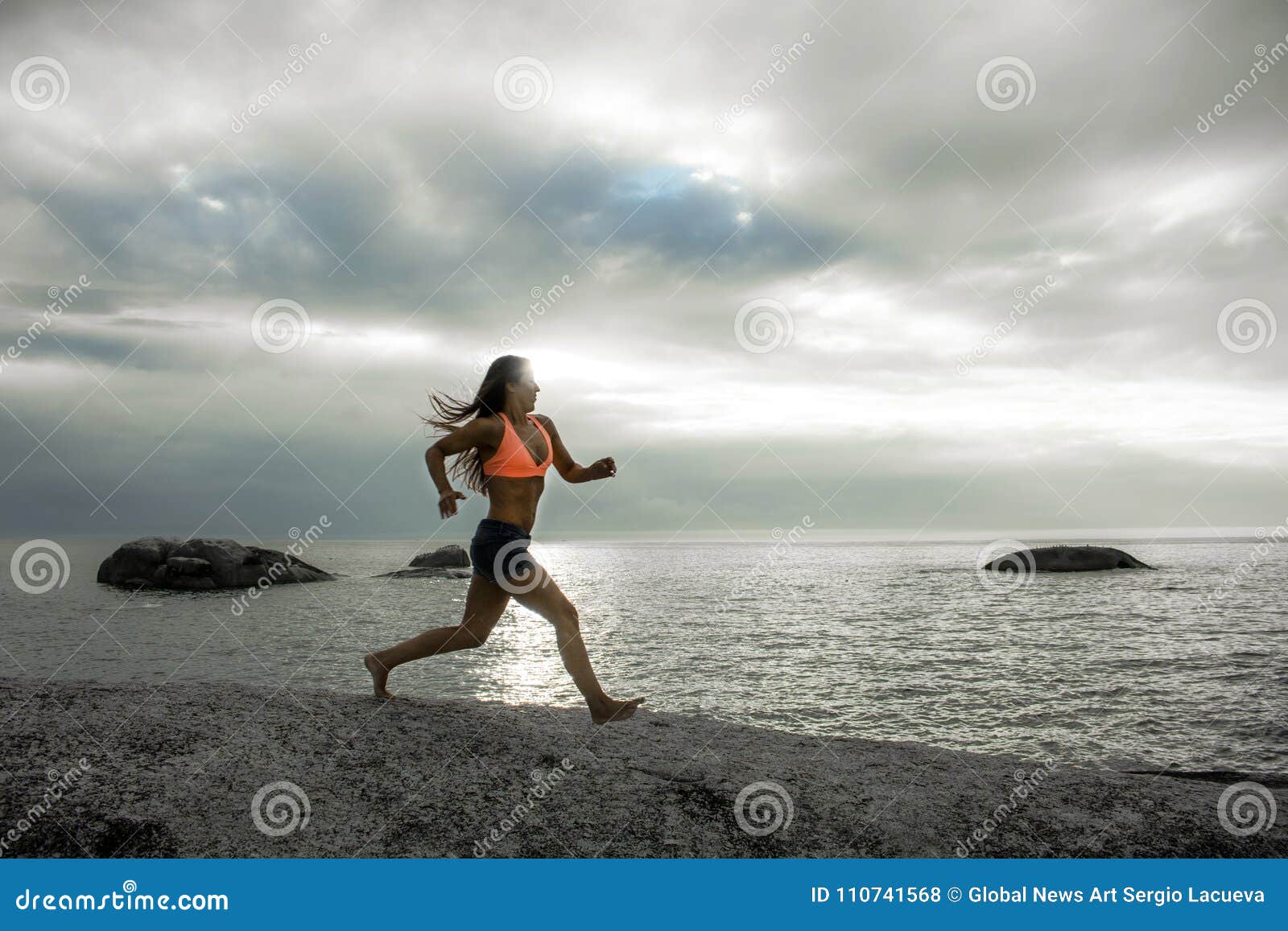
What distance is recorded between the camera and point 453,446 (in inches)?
174

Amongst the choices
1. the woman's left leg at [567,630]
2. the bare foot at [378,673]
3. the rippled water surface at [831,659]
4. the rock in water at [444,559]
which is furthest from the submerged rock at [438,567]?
the woman's left leg at [567,630]

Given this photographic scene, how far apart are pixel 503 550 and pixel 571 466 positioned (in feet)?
2.70

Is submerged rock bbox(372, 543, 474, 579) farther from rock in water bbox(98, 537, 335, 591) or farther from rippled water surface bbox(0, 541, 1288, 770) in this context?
rippled water surface bbox(0, 541, 1288, 770)

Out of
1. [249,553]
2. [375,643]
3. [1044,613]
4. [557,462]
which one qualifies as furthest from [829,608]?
[249,553]

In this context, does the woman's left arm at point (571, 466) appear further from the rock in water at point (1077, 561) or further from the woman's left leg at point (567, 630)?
the rock in water at point (1077, 561)

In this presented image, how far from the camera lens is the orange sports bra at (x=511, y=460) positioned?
4.55m

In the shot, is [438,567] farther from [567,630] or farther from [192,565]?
[567,630]

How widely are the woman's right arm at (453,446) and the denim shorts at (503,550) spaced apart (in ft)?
1.20

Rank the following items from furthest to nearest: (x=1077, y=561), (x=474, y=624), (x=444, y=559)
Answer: (x=1077, y=561)
(x=444, y=559)
(x=474, y=624)

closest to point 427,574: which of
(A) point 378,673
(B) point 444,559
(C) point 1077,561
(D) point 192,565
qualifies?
(B) point 444,559

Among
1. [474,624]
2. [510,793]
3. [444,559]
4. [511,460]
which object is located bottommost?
[510,793]

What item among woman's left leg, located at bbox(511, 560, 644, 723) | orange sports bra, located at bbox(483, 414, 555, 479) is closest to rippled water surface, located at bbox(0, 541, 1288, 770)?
woman's left leg, located at bbox(511, 560, 644, 723)

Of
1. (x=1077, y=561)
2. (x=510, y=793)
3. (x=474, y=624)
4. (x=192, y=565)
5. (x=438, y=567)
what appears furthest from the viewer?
(x=1077, y=561)

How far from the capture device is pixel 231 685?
215 inches
